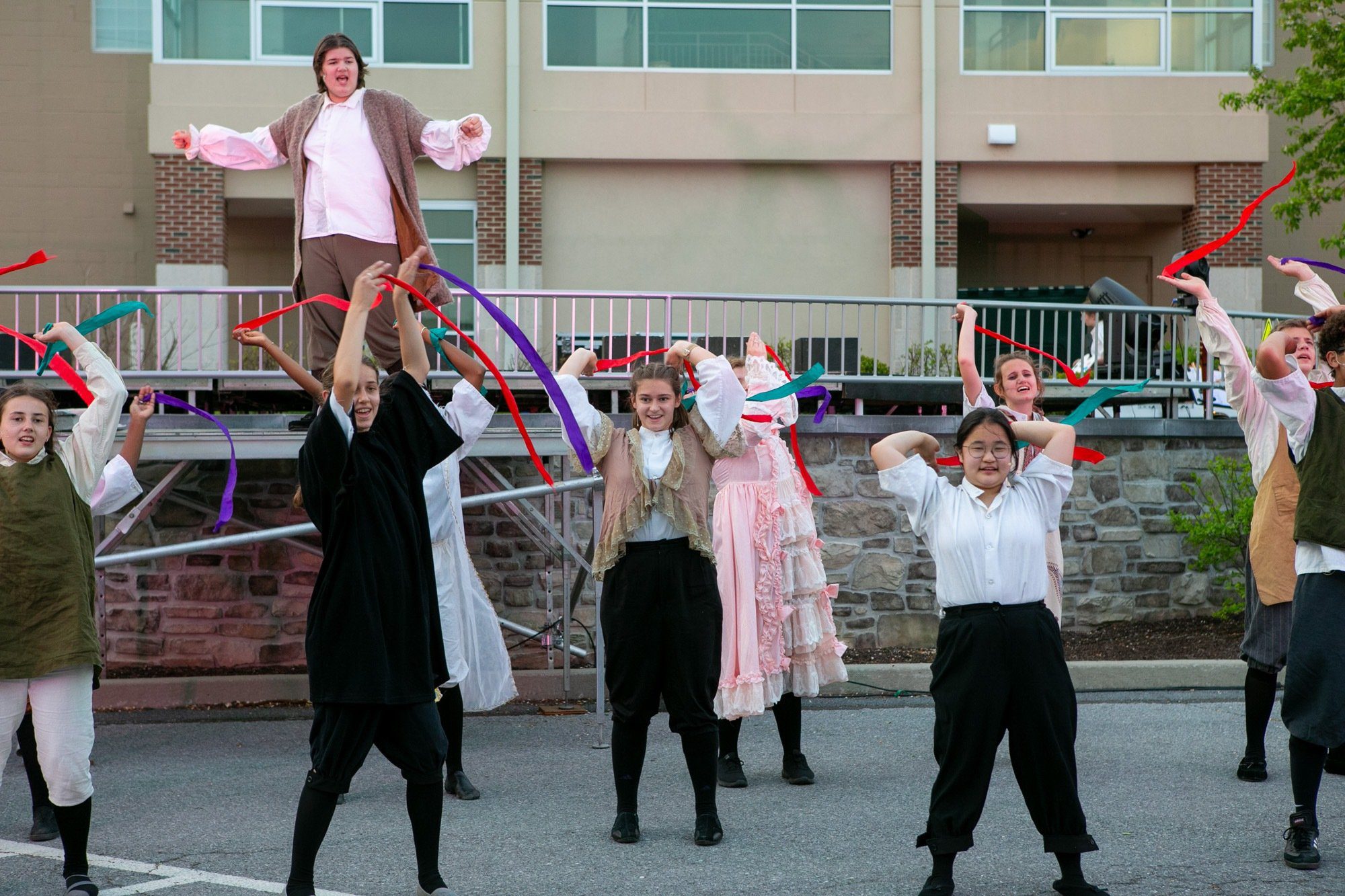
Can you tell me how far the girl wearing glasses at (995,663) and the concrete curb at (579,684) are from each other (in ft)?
13.6

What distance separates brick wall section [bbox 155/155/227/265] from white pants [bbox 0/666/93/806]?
40.0 ft

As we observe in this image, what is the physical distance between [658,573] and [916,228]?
40.2 feet

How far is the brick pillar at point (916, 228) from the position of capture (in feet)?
53.7

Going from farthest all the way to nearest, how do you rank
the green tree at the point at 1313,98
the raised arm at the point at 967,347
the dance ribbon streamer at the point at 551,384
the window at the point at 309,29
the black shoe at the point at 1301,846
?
the window at the point at 309,29
the green tree at the point at 1313,98
the raised arm at the point at 967,347
the dance ribbon streamer at the point at 551,384
the black shoe at the point at 1301,846

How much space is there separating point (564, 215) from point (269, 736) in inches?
395

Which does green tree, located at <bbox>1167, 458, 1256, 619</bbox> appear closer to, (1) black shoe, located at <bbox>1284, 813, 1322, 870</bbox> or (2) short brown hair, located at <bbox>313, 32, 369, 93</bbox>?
(1) black shoe, located at <bbox>1284, 813, 1322, 870</bbox>

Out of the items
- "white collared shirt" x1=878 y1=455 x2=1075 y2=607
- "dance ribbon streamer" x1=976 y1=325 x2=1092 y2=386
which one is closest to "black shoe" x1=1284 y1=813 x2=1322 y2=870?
"white collared shirt" x1=878 y1=455 x2=1075 y2=607

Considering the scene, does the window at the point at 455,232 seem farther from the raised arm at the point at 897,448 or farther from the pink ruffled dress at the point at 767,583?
the raised arm at the point at 897,448

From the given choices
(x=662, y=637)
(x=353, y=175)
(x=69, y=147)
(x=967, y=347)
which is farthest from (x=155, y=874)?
(x=69, y=147)

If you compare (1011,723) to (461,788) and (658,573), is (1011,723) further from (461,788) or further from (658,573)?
(461,788)

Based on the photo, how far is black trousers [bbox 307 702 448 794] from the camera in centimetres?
394

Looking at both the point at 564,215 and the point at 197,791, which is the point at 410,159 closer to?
the point at 197,791

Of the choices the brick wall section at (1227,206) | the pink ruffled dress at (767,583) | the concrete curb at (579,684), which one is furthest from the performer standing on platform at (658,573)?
the brick wall section at (1227,206)

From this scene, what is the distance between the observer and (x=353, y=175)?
21.1ft
